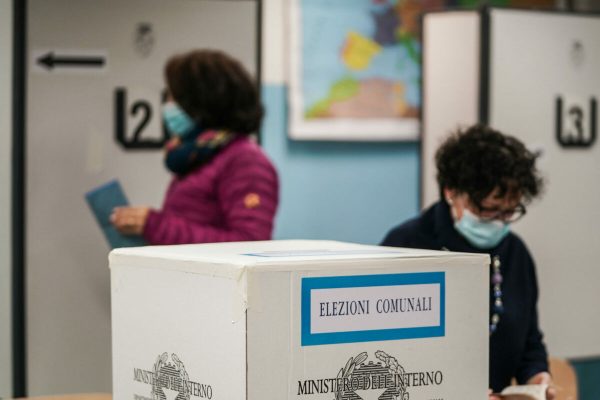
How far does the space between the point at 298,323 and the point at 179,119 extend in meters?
1.43

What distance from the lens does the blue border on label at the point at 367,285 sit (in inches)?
40.6

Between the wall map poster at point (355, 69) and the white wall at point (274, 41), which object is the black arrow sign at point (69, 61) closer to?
the white wall at point (274, 41)

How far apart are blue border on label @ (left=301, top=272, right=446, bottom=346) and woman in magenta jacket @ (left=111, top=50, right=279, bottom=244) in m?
1.06

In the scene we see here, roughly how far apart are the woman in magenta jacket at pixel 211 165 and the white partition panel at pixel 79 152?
534mm

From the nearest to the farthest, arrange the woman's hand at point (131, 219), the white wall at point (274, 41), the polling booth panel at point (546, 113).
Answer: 1. the woman's hand at point (131, 219)
2. the polling booth panel at point (546, 113)
3. the white wall at point (274, 41)

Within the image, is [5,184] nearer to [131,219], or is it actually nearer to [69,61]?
[69,61]

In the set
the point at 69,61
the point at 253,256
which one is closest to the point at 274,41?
the point at 69,61

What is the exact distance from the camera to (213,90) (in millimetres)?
2324

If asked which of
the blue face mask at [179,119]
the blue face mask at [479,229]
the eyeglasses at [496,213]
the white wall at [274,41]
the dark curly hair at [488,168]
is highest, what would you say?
the white wall at [274,41]

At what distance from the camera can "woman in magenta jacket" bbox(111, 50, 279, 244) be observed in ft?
7.21

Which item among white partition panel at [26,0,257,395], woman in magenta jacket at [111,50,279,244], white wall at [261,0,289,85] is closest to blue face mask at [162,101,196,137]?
woman in magenta jacket at [111,50,279,244]

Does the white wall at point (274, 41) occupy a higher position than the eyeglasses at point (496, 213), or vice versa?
the white wall at point (274, 41)

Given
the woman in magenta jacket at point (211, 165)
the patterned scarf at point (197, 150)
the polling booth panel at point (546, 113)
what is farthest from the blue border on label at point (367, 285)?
the polling booth panel at point (546, 113)

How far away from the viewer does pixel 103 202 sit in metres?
2.56
